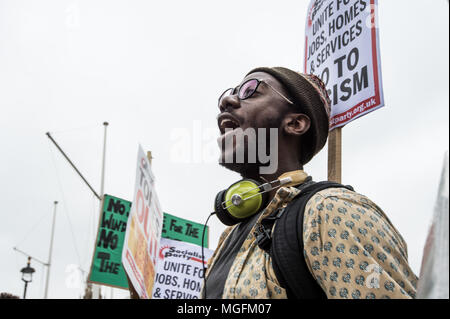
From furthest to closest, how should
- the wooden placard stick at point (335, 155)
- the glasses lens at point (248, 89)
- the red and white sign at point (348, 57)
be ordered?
the red and white sign at point (348, 57), the wooden placard stick at point (335, 155), the glasses lens at point (248, 89)

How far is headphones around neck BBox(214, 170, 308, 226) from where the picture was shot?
223 cm

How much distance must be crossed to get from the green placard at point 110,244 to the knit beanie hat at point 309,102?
20.1 feet

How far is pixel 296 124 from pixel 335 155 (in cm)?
49

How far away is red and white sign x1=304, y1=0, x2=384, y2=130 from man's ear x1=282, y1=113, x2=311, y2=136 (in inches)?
21.9

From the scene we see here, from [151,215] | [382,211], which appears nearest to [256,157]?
[382,211]

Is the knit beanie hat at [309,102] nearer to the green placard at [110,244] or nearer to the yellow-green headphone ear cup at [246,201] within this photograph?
the yellow-green headphone ear cup at [246,201]

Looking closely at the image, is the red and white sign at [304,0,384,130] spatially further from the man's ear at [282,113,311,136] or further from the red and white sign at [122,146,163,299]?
the red and white sign at [122,146,163,299]

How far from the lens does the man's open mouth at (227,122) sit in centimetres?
257

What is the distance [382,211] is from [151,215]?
5.26m

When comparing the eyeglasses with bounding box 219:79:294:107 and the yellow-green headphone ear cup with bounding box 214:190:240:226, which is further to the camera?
the eyeglasses with bounding box 219:79:294:107

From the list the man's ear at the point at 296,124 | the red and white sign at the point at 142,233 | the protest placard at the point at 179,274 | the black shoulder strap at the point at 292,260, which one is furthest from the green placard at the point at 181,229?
the black shoulder strap at the point at 292,260

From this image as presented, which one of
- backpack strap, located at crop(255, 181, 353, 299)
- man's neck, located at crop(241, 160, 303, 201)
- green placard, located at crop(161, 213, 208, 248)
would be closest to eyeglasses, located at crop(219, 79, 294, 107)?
man's neck, located at crop(241, 160, 303, 201)
